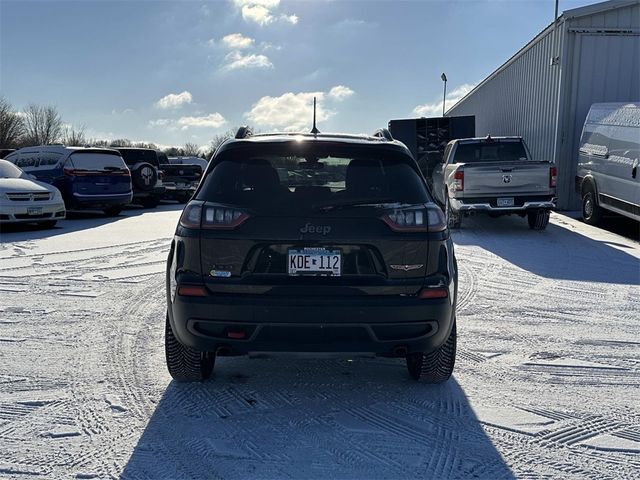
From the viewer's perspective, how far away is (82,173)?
47.3 feet

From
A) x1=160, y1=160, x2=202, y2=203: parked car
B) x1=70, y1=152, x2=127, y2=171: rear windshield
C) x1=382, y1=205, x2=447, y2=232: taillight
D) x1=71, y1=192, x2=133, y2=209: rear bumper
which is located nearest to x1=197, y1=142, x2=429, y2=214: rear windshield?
x1=382, y1=205, x2=447, y2=232: taillight

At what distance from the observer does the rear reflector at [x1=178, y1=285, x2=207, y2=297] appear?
3.39m

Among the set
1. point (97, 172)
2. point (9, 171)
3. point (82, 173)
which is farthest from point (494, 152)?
point (9, 171)

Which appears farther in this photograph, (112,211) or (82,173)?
(112,211)

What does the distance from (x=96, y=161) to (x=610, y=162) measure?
38.1ft

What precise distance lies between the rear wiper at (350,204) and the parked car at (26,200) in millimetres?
10236

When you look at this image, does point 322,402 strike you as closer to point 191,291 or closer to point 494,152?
point 191,291

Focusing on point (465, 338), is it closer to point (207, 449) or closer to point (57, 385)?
point (207, 449)

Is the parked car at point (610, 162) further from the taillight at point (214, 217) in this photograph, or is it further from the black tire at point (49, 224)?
the black tire at point (49, 224)

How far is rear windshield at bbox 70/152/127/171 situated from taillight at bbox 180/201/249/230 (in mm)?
12165

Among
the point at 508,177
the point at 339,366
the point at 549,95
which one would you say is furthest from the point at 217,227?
the point at 549,95

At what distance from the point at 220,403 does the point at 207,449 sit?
60 centimetres

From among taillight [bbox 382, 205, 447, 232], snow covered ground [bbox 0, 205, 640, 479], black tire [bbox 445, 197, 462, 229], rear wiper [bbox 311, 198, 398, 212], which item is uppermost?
rear wiper [bbox 311, 198, 398, 212]

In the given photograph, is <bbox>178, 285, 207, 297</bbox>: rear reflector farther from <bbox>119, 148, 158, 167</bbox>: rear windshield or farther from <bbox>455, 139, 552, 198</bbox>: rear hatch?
<bbox>119, 148, 158, 167</bbox>: rear windshield
